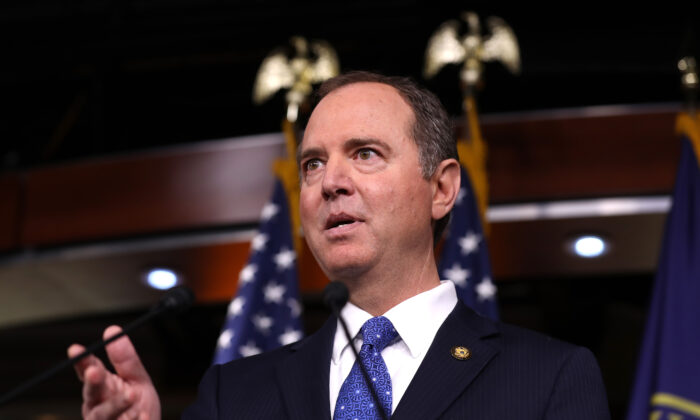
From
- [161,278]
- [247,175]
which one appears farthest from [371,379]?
[161,278]

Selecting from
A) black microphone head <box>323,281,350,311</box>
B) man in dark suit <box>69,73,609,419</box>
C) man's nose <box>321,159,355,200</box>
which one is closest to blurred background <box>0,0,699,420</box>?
man in dark suit <box>69,73,609,419</box>

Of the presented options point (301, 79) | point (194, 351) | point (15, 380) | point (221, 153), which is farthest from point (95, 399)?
point (15, 380)

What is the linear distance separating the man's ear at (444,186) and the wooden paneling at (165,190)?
2619 millimetres

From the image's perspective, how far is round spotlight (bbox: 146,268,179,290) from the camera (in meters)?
4.84

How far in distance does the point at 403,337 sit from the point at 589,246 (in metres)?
3.03

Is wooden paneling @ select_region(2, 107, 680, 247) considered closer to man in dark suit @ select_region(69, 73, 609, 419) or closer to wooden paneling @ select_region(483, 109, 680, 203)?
wooden paneling @ select_region(483, 109, 680, 203)

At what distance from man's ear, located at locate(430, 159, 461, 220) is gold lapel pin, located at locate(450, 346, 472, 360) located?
0.30 metres

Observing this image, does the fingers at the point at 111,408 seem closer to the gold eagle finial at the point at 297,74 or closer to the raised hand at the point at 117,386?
the raised hand at the point at 117,386

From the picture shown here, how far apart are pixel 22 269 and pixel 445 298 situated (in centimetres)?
365

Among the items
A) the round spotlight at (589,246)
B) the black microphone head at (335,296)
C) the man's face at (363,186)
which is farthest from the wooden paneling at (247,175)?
the black microphone head at (335,296)

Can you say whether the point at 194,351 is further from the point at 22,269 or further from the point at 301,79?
the point at 301,79

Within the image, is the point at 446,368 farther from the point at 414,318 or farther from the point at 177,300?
the point at 177,300

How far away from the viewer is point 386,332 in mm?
1565

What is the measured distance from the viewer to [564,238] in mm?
4352
